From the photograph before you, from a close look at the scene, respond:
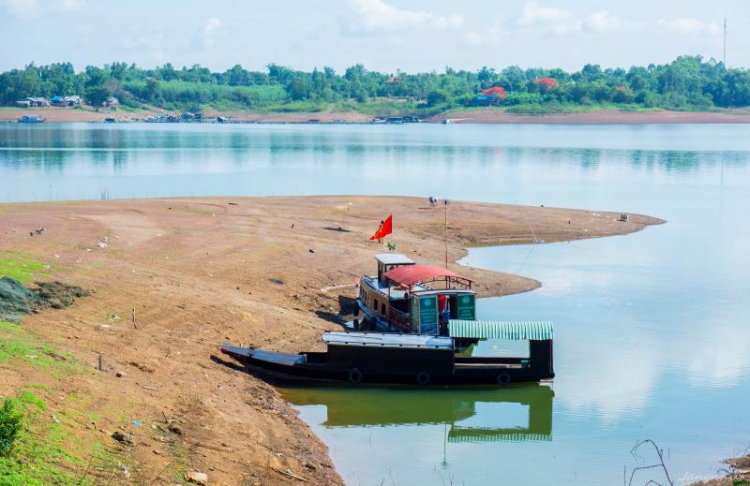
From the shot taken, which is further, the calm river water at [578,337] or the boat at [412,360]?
the boat at [412,360]

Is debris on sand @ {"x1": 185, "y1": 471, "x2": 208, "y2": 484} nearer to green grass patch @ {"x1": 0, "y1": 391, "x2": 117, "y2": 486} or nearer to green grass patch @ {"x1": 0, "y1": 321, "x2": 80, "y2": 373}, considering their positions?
green grass patch @ {"x1": 0, "y1": 391, "x2": 117, "y2": 486}

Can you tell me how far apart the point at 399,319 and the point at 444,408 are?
5111 millimetres

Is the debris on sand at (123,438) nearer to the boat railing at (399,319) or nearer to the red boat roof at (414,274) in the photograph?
the boat railing at (399,319)

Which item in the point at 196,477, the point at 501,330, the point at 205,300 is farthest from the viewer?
the point at 205,300

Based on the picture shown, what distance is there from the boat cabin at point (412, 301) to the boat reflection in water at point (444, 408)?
291 cm

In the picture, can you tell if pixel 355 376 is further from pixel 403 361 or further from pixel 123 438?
pixel 123 438

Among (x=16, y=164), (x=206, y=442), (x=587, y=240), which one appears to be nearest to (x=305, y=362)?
(x=206, y=442)

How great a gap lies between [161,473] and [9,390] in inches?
129

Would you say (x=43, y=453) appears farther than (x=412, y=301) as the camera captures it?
No

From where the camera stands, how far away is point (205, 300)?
99.5ft

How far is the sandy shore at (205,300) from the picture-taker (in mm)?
18250

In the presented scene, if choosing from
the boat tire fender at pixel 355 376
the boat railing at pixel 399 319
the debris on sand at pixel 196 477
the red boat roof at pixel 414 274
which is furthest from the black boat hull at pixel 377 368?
the debris on sand at pixel 196 477

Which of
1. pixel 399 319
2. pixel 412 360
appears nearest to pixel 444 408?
pixel 412 360

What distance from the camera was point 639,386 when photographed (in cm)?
2738
